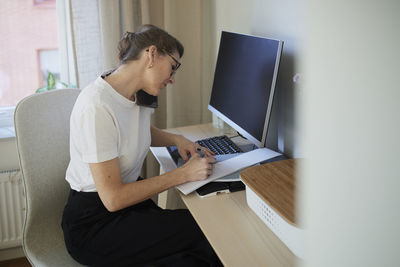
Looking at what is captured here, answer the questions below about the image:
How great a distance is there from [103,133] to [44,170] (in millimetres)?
326

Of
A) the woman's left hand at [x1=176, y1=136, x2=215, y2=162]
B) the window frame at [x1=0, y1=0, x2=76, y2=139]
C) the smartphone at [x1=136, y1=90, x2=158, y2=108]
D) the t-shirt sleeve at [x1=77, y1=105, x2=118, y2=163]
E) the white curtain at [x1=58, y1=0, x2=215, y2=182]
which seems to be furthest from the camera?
the window frame at [x1=0, y1=0, x2=76, y2=139]

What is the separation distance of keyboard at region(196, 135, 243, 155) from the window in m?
1.19

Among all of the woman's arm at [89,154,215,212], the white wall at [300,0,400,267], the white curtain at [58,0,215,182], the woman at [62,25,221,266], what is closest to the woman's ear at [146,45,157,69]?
the woman at [62,25,221,266]

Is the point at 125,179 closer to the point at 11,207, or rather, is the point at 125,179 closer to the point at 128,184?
the point at 128,184

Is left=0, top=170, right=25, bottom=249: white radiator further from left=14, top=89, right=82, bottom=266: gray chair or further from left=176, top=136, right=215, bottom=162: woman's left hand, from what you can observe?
left=176, top=136, right=215, bottom=162: woman's left hand

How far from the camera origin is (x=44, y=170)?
1.44m

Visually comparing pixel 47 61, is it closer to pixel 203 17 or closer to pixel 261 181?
pixel 203 17

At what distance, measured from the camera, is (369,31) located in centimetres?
23

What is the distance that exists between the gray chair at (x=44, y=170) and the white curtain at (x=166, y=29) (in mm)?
712

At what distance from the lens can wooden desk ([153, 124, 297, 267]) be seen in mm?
987

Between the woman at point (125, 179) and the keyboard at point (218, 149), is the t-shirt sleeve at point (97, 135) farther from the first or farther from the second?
the keyboard at point (218, 149)

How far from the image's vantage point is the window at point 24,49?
2.34m

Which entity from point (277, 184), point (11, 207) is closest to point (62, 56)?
point (11, 207)

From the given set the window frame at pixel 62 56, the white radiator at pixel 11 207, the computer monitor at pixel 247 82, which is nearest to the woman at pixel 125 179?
the computer monitor at pixel 247 82
